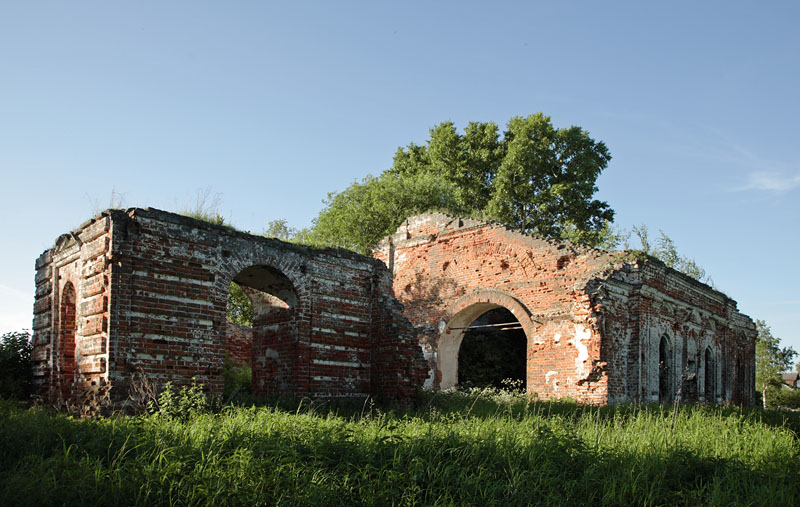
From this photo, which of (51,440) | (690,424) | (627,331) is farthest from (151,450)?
(627,331)

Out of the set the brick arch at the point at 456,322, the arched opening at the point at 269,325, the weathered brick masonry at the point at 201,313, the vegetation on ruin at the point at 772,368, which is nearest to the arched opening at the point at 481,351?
the brick arch at the point at 456,322

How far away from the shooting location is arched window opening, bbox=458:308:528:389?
19.1m

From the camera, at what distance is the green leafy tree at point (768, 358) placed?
40531 mm

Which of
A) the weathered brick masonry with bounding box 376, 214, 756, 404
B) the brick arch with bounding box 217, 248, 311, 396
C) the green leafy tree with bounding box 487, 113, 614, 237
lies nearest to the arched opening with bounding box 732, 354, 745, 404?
the weathered brick masonry with bounding box 376, 214, 756, 404

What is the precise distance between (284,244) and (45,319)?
4658mm

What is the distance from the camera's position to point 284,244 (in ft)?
37.8

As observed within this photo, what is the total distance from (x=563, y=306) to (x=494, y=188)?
49.6 feet

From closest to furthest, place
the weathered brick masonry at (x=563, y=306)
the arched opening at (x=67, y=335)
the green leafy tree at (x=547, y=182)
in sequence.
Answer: the arched opening at (x=67, y=335) < the weathered brick masonry at (x=563, y=306) < the green leafy tree at (x=547, y=182)

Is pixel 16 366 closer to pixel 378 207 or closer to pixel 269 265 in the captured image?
pixel 269 265

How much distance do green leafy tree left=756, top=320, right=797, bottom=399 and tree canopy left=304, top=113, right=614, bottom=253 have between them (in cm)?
1928

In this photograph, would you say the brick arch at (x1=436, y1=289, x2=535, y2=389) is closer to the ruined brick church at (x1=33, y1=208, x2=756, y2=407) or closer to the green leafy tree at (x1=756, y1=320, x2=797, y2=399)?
the ruined brick church at (x1=33, y1=208, x2=756, y2=407)

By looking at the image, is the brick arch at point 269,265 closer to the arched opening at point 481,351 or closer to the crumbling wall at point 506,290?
the crumbling wall at point 506,290

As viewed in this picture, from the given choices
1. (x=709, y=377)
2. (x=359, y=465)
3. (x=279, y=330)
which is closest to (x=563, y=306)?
(x=279, y=330)

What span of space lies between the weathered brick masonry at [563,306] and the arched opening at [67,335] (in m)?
9.32
